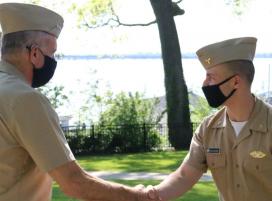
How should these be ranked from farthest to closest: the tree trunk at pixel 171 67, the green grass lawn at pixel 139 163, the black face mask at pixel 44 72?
the tree trunk at pixel 171 67
the green grass lawn at pixel 139 163
the black face mask at pixel 44 72

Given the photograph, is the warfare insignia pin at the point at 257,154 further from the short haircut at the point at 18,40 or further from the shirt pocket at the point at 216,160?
the short haircut at the point at 18,40

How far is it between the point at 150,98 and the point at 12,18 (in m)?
16.0

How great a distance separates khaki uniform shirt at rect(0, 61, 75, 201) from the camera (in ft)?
9.55

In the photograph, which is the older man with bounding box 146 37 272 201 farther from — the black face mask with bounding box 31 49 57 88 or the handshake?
the black face mask with bounding box 31 49 57 88

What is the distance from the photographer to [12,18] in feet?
10.3

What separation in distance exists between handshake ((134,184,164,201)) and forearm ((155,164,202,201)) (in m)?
0.07

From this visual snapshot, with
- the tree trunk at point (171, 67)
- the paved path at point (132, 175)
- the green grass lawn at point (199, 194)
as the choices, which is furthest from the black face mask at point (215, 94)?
the tree trunk at point (171, 67)

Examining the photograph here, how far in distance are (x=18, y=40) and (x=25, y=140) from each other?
55cm

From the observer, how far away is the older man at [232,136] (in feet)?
12.3

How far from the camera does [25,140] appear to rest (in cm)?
292

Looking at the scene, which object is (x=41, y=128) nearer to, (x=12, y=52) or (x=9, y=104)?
(x=9, y=104)

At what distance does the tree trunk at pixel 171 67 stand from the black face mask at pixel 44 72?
16.6m

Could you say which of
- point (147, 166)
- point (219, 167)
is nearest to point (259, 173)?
point (219, 167)

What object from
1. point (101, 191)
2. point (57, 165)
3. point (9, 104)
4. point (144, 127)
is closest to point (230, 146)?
point (101, 191)
